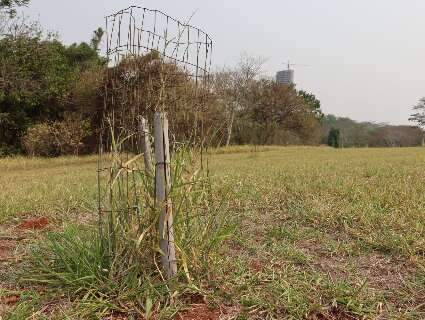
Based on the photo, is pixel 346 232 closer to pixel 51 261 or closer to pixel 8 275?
pixel 51 261

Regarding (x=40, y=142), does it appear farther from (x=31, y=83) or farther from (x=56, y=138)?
(x=31, y=83)

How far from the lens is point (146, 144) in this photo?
2.61 m

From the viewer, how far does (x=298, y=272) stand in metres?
2.78

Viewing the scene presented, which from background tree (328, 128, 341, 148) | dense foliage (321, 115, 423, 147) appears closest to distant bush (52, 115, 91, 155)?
dense foliage (321, 115, 423, 147)

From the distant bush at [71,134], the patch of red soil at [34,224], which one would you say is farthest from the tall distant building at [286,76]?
the patch of red soil at [34,224]

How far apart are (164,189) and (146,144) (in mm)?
339

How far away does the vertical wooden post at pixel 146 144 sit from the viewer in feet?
8.39

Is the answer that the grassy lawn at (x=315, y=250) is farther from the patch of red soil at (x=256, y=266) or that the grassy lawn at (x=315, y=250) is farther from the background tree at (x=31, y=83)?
the background tree at (x=31, y=83)

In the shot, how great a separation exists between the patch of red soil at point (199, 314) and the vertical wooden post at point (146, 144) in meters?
0.79

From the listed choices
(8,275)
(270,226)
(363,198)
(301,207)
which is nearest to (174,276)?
(8,275)

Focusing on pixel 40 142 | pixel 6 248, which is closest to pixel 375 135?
pixel 40 142

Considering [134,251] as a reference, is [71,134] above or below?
above

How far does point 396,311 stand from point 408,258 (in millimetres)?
792

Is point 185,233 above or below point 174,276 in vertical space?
above
